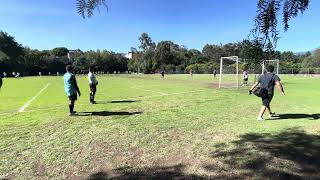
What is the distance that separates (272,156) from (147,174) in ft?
8.58

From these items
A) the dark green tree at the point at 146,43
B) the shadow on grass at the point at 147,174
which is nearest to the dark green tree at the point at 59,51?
the dark green tree at the point at 146,43

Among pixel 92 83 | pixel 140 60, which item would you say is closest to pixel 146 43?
pixel 140 60

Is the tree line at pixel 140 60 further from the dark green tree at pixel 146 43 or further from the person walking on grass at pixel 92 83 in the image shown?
the person walking on grass at pixel 92 83

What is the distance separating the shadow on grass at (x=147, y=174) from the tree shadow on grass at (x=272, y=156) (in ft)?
1.85

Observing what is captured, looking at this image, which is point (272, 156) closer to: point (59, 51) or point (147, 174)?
point (147, 174)

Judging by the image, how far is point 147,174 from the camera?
24.6 feet

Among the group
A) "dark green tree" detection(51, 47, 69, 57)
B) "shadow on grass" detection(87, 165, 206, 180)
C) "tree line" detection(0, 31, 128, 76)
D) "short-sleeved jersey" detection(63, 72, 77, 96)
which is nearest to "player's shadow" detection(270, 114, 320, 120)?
"shadow on grass" detection(87, 165, 206, 180)

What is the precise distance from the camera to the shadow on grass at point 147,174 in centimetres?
737

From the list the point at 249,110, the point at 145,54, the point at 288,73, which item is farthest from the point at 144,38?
the point at 249,110

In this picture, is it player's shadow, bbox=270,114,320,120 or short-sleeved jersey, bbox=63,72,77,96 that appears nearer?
player's shadow, bbox=270,114,320,120

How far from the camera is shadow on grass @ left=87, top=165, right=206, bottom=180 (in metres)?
7.37

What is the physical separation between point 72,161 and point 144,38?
4738 inches

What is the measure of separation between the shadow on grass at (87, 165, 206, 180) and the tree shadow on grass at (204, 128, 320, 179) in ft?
1.85

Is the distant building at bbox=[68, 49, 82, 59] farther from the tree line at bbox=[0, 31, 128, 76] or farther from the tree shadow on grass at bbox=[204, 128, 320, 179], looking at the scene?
the tree shadow on grass at bbox=[204, 128, 320, 179]
